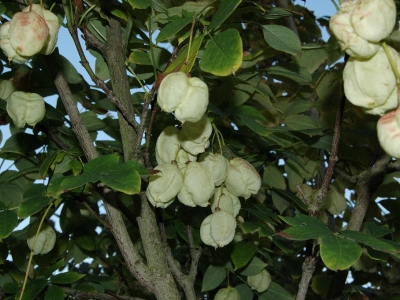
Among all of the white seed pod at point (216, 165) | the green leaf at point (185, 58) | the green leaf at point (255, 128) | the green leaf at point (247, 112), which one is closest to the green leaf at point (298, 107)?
the green leaf at point (247, 112)

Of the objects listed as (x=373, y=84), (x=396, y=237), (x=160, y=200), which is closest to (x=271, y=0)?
(x=396, y=237)

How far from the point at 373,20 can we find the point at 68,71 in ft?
3.53

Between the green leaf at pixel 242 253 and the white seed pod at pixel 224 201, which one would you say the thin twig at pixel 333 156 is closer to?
the white seed pod at pixel 224 201

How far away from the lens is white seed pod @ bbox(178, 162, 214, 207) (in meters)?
1.35

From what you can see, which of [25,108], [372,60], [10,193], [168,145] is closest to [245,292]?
[168,145]

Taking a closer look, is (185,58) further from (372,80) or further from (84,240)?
(84,240)

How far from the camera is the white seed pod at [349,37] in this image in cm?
91

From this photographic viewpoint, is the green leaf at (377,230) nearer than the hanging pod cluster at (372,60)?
No

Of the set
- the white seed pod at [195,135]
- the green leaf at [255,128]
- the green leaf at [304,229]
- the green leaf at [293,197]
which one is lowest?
the green leaf at [293,197]

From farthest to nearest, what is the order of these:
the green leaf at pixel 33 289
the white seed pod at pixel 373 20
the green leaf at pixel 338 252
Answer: the green leaf at pixel 33 289 < the green leaf at pixel 338 252 < the white seed pod at pixel 373 20

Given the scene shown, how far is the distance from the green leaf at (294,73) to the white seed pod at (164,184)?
1.43 ft

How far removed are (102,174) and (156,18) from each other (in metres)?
0.49

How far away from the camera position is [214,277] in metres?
1.87

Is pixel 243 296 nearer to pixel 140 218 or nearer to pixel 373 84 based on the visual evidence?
pixel 140 218
